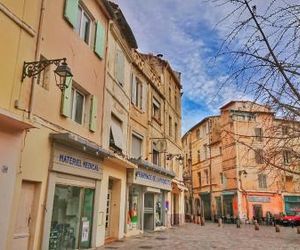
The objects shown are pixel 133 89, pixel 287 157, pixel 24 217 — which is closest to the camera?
pixel 287 157

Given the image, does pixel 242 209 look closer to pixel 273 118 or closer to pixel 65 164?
pixel 65 164

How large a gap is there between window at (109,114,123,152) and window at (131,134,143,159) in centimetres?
219

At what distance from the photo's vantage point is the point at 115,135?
46.0ft

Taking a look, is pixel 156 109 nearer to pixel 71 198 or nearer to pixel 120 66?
pixel 120 66

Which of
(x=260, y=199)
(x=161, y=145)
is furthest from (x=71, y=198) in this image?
(x=260, y=199)

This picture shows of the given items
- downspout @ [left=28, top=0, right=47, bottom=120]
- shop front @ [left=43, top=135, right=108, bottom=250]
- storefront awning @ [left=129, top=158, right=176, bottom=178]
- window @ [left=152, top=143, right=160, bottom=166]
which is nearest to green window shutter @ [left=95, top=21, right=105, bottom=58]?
downspout @ [left=28, top=0, right=47, bottom=120]

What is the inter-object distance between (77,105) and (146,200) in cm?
883

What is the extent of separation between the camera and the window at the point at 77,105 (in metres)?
10.5

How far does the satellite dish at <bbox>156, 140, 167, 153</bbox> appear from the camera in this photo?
2062cm

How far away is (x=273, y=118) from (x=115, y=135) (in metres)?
9.88

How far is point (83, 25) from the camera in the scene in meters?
11.3

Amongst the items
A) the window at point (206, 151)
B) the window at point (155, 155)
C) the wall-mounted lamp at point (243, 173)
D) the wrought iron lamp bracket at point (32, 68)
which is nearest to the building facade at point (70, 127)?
the wrought iron lamp bracket at point (32, 68)

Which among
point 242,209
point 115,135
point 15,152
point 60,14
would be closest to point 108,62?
point 115,135

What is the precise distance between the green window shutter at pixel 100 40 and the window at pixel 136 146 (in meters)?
5.67
